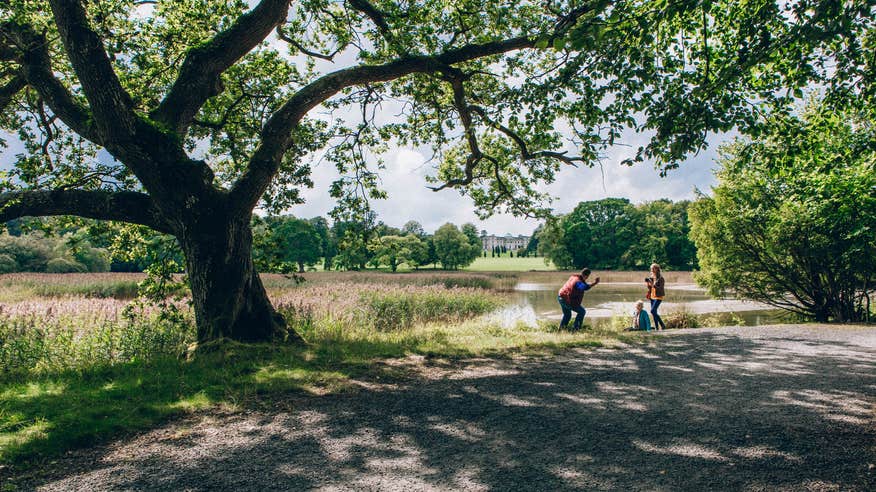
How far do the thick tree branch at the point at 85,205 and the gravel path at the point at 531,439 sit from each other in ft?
16.2

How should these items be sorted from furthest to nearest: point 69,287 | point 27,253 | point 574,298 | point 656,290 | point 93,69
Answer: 1. point 27,253
2. point 69,287
3. point 656,290
4. point 574,298
5. point 93,69

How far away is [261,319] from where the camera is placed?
856 cm

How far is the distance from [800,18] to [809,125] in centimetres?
284

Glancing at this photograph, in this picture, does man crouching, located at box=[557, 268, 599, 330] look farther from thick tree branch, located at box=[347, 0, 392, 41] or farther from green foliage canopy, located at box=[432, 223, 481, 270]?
green foliage canopy, located at box=[432, 223, 481, 270]

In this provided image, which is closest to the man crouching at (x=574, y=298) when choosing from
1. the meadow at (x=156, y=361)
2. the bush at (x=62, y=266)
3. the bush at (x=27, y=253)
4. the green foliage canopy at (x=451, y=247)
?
the meadow at (x=156, y=361)

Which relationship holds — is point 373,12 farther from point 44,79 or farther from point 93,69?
point 44,79

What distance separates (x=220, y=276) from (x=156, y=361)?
1.66 metres

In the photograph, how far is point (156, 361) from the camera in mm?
7332

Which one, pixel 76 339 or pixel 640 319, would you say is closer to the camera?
pixel 76 339

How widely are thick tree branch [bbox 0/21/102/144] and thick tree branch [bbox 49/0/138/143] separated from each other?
621 mm

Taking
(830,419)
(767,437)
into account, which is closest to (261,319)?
(767,437)

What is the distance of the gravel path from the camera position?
11.1 ft

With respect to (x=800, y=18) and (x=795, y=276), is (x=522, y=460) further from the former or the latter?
(x=795, y=276)

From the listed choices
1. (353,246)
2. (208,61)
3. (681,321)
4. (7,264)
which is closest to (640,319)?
(681,321)
